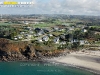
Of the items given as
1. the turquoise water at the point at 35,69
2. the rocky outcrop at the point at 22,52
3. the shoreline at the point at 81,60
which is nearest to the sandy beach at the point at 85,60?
the shoreline at the point at 81,60

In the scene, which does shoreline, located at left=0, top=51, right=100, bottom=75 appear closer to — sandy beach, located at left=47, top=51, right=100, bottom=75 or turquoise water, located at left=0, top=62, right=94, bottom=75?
sandy beach, located at left=47, top=51, right=100, bottom=75

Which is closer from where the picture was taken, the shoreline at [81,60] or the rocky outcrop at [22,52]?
the shoreline at [81,60]

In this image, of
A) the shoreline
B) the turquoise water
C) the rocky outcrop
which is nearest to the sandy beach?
the shoreline

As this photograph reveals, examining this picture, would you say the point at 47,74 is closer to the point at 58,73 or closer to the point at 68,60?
the point at 58,73

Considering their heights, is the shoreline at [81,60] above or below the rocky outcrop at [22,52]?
below

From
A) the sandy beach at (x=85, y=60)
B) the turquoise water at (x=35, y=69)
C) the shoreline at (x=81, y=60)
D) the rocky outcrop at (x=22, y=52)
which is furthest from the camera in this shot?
the rocky outcrop at (x=22, y=52)

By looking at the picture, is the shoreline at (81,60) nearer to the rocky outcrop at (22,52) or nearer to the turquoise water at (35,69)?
the turquoise water at (35,69)
